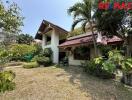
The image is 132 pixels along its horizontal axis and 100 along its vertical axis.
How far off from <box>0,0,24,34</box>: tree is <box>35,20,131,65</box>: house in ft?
32.2

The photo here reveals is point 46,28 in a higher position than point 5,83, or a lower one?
higher

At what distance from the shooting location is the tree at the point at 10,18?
1176 centimetres

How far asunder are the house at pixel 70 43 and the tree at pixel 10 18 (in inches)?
387

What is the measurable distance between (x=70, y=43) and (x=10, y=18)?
15784 millimetres

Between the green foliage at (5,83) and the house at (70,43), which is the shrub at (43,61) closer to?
the house at (70,43)

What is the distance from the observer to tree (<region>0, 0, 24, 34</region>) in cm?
1176

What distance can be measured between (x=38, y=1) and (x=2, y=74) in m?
7.10

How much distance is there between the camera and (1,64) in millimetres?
12359

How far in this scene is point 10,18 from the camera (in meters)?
11.9

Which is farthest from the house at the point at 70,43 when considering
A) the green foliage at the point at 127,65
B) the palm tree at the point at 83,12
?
the green foliage at the point at 127,65

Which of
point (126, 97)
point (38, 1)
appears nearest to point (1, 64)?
point (38, 1)

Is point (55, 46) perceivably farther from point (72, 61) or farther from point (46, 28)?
point (72, 61)

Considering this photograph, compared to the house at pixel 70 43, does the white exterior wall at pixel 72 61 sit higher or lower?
lower

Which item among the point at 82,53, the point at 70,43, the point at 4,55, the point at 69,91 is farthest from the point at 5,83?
the point at 70,43
